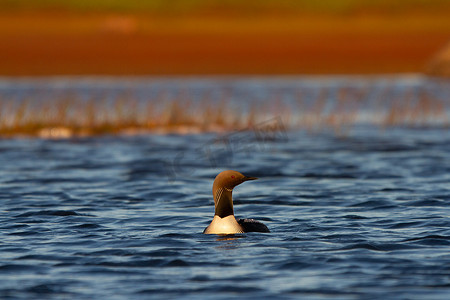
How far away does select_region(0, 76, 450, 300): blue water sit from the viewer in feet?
31.7

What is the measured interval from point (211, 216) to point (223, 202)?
99.7 inches

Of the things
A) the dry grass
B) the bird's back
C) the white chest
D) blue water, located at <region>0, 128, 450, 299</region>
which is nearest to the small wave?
blue water, located at <region>0, 128, 450, 299</region>

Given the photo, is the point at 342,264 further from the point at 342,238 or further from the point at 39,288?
the point at 39,288

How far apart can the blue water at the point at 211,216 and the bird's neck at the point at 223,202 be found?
45 centimetres

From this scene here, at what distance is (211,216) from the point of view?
14.5 meters

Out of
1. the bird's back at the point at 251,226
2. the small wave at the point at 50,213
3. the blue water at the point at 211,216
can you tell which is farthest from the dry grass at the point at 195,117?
the bird's back at the point at 251,226

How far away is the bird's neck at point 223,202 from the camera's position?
12070 millimetres

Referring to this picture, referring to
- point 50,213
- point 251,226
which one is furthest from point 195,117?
point 251,226

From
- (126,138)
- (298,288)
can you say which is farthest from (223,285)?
(126,138)


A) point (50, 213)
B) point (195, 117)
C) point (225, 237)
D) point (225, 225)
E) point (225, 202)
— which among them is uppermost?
point (195, 117)

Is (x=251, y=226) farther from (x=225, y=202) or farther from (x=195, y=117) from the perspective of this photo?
(x=195, y=117)

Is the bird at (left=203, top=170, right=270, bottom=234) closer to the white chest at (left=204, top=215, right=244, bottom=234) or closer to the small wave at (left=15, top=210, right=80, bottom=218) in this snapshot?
the white chest at (left=204, top=215, right=244, bottom=234)

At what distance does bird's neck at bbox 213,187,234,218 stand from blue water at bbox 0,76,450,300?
0.45m

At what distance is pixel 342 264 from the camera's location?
10.4m
